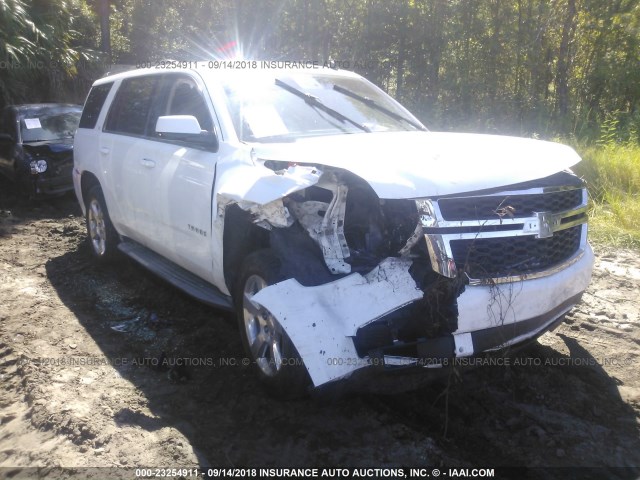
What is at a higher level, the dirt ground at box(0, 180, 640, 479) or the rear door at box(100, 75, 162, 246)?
the rear door at box(100, 75, 162, 246)

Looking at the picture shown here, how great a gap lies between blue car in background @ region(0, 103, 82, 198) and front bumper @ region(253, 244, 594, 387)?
7.28 metres

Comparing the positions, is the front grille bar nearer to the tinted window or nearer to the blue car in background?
the tinted window

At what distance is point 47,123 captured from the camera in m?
9.67

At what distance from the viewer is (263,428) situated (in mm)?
3133

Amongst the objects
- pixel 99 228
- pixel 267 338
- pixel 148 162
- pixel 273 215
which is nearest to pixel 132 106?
pixel 148 162

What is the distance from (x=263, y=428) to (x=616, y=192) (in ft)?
20.3

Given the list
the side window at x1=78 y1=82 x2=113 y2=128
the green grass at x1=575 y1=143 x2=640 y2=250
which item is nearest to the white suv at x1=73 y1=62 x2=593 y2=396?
the side window at x1=78 y1=82 x2=113 y2=128

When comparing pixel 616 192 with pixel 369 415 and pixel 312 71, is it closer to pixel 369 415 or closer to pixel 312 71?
pixel 312 71

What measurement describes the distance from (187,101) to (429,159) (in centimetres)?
214

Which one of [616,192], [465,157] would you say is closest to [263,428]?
[465,157]

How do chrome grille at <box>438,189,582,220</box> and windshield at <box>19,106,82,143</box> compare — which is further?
windshield at <box>19,106,82,143</box>

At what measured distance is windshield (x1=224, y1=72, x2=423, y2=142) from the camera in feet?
12.8

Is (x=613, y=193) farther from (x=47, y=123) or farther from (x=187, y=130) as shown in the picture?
(x=47, y=123)

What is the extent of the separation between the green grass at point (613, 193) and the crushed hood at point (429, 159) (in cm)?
326
